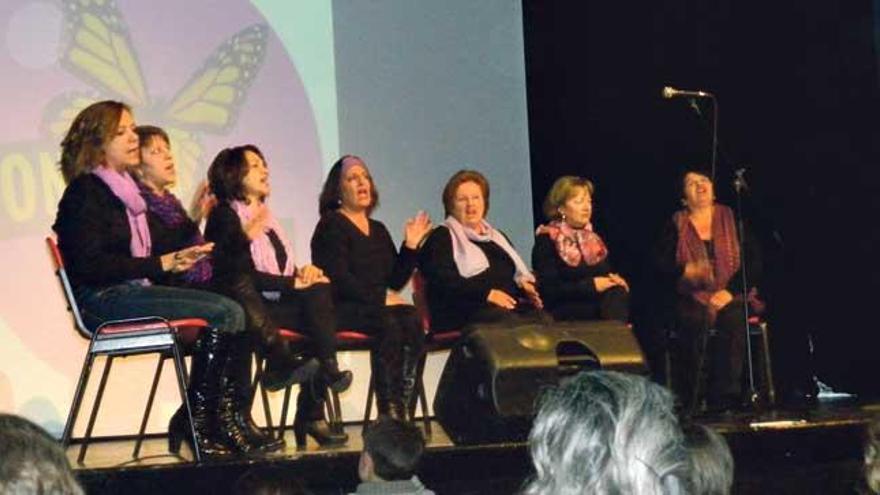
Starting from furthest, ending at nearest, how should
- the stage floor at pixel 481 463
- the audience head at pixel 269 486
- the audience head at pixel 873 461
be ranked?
the stage floor at pixel 481 463 → the audience head at pixel 269 486 → the audience head at pixel 873 461

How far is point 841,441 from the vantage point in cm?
527

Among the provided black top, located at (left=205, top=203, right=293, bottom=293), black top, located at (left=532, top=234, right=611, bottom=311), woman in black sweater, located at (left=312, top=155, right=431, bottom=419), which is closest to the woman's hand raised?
woman in black sweater, located at (left=312, top=155, right=431, bottom=419)

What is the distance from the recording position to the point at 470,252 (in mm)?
6094

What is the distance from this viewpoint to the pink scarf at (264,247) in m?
5.42

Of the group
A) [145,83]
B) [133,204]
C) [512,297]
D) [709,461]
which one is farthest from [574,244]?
[709,461]

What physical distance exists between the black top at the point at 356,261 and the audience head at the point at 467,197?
0.33m

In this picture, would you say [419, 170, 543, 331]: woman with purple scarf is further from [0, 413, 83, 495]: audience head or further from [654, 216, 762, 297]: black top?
[0, 413, 83, 495]: audience head

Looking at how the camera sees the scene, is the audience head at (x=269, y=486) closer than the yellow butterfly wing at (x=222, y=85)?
Yes

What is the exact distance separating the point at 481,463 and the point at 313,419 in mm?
796

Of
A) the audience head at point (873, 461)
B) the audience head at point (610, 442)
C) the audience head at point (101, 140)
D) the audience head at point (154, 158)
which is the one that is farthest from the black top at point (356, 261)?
the audience head at point (610, 442)

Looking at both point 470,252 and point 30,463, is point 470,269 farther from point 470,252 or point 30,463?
point 30,463

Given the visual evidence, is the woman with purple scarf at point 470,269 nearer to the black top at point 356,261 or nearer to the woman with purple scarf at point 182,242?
the black top at point 356,261

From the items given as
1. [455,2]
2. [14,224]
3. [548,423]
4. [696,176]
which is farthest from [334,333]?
[548,423]

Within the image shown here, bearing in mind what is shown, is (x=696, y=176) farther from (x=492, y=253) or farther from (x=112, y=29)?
(x=112, y=29)
